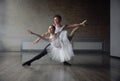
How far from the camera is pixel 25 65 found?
6.60 m

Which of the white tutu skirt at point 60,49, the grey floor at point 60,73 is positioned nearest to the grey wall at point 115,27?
the grey floor at point 60,73

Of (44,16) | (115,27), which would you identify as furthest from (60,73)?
(44,16)

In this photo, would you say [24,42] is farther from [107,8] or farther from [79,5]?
[107,8]

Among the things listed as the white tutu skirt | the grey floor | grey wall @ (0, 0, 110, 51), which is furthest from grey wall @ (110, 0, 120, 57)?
grey wall @ (0, 0, 110, 51)

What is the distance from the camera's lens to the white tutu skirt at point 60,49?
6539mm

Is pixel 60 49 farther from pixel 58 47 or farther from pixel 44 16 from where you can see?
pixel 44 16

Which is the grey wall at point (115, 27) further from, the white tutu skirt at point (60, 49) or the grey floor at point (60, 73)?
the white tutu skirt at point (60, 49)

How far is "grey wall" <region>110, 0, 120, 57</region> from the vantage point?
848cm

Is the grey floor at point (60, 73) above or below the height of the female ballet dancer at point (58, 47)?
below

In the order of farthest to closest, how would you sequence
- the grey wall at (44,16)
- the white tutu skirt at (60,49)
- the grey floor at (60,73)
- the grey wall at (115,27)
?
the grey wall at (44,16), the grey wall at (115,27), the white tutu skirt at (60,49), the grey floor at (60,73)

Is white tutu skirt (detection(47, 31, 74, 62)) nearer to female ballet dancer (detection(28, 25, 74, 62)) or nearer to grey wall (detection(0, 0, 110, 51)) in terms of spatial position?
female ballet dancer (detection(28, 25, 74, 62))

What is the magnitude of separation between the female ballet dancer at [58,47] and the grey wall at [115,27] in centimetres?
244

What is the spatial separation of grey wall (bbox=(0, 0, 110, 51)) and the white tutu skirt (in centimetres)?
553

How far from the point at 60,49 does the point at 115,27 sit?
268cm
